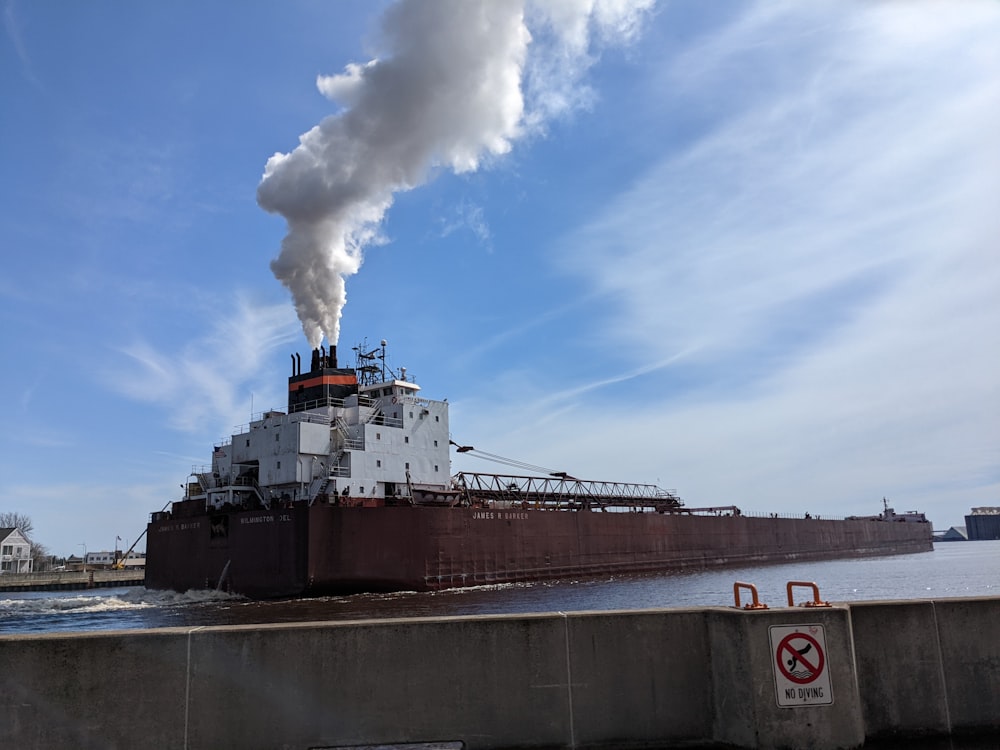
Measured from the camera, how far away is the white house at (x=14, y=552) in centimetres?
7444

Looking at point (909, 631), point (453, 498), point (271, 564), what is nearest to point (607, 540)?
point (453, 498)

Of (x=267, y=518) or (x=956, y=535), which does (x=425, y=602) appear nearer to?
(x=267, y=518)

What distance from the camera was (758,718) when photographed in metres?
5.37

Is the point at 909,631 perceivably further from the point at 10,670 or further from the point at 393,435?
the point at 393,435

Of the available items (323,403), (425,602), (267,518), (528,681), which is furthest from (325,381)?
(528,681)

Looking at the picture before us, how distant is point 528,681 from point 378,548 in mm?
23571

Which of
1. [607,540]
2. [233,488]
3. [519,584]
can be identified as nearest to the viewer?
[233,488]

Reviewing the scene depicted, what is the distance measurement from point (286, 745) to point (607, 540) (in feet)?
126

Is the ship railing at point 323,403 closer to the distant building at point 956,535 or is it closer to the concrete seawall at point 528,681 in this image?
the concrete seawall at point 528,681

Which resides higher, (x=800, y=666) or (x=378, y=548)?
(x=378, y=548)

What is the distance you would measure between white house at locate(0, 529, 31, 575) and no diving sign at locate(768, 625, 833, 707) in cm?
8630

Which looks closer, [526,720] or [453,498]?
[526,720]

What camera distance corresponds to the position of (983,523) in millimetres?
180250

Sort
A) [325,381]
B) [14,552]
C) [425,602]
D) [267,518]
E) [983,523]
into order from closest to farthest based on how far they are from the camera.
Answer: [425,602], [267,518], [325,381], [14,552], [983,523]
